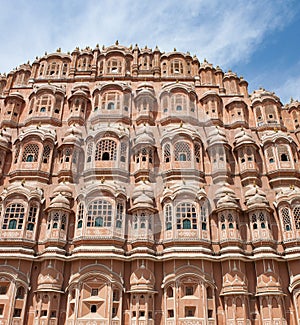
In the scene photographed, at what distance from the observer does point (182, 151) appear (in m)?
29.7

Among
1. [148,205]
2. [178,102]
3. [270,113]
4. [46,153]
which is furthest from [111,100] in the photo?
[270,113]

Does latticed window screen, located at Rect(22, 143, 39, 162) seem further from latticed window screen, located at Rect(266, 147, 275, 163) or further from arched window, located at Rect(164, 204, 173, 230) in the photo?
latticed window screen, located at Rect(266, 147, 275, 163)

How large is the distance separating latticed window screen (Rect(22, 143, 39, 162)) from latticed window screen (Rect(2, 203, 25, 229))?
4628 millimetres

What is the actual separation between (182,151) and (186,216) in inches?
241

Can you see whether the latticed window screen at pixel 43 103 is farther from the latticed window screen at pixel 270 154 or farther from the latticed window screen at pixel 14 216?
the latticed window screen at pixel 270 154

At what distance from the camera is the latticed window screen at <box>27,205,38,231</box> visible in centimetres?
2602

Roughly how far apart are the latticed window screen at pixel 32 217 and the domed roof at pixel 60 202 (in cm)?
143

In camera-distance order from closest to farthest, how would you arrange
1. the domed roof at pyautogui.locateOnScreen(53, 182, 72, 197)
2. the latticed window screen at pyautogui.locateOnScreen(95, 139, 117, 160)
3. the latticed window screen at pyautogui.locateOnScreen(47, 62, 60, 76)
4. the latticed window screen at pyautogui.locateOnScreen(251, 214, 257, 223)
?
1. the latticed window screen at pyautogui.locateOnScreen(251, 214, 257, 223)
2. the domed roof at pyautogui.locateOnScreen(53, 182, 72, 197)
3. the latticed window screen at pyautogui.locateOnScreen(95, 139, 117, 160)
4. the latticed window screen at pyautogui.locateOnScreen(47, 62, 60, 76)

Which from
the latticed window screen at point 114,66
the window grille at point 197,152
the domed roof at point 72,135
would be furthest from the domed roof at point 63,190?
the latticed window screen at point 114,66

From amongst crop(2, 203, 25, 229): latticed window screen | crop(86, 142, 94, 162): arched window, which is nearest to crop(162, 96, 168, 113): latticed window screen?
crop(86, 142, 94, 162): arched window

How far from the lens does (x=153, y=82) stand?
36281 mm

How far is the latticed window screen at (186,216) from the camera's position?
25730 millimetres

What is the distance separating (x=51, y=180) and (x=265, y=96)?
71.1 ft

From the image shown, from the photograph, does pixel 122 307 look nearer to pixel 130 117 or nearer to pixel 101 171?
pixel 101 171
